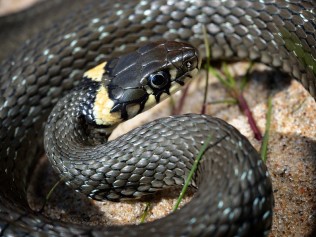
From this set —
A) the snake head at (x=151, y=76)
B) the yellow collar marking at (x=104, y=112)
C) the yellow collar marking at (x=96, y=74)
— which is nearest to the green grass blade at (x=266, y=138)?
the snake head at (x=151, y=76)

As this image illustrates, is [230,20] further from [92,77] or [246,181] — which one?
[246,181]

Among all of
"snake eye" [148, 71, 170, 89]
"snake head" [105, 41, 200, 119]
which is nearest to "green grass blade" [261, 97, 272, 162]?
"snake head" [105, 41, 200, 119]

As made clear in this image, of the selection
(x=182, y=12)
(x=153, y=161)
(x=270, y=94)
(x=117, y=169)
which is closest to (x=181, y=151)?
(x=153, y=161)

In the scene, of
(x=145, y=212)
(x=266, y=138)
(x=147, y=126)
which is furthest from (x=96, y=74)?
(x=266, y=138)

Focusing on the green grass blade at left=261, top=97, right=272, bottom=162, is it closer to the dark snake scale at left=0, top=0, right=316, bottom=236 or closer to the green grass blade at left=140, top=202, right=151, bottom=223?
the dark snake scale at left=0, top=0, right=316, bottom=236

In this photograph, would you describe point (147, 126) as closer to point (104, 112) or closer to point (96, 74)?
point (104, 112)

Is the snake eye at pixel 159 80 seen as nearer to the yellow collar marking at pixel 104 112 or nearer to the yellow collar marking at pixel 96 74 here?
the yellow collar marking at pixel 104 112
